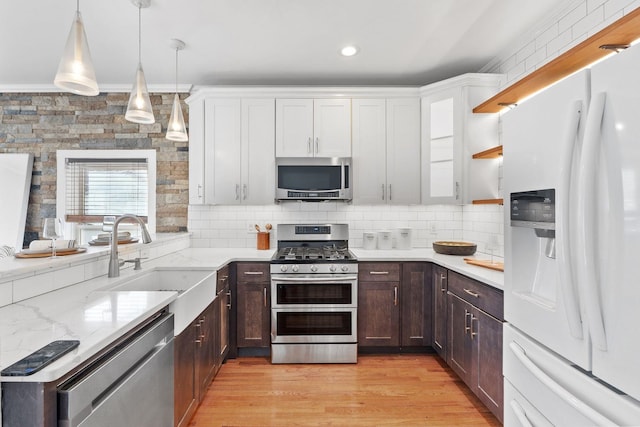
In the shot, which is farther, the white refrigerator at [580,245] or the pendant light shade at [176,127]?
the pendant light shade at [176,127]

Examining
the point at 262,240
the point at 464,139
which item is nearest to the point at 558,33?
the point at 464,139

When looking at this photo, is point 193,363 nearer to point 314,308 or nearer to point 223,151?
point 314,308

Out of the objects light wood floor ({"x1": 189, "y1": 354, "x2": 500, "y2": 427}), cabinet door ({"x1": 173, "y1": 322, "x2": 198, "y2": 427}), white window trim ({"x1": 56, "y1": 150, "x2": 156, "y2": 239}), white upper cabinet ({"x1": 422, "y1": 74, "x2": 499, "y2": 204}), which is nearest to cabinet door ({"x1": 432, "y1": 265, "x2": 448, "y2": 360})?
light wood floor ({"x1": 189, "y1": 354, "x2": 500, "y2": 427})

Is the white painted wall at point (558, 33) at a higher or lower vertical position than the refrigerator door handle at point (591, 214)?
higher

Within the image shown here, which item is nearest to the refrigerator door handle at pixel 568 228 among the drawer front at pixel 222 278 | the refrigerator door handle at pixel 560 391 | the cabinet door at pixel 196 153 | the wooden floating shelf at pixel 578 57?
the refrigerator door handle at pixel 560 391

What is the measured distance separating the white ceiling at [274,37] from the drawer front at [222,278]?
1878 mm

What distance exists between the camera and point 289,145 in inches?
128

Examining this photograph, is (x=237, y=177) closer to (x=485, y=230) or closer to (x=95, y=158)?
(x=95, y=158)

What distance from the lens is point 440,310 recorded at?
8.87ft

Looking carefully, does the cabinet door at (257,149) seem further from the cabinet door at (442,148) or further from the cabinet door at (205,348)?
the cabinet door at (442,148)

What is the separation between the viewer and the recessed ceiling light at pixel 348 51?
2711 millimetres

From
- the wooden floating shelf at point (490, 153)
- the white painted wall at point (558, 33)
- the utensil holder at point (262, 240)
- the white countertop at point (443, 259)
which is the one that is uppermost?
the white painted wall at point (558, 33)

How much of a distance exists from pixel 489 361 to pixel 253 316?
1.86 meters

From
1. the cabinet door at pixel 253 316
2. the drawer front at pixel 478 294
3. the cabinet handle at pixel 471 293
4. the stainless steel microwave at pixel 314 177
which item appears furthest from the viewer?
the stainless steel microwave at pixel 314 177
